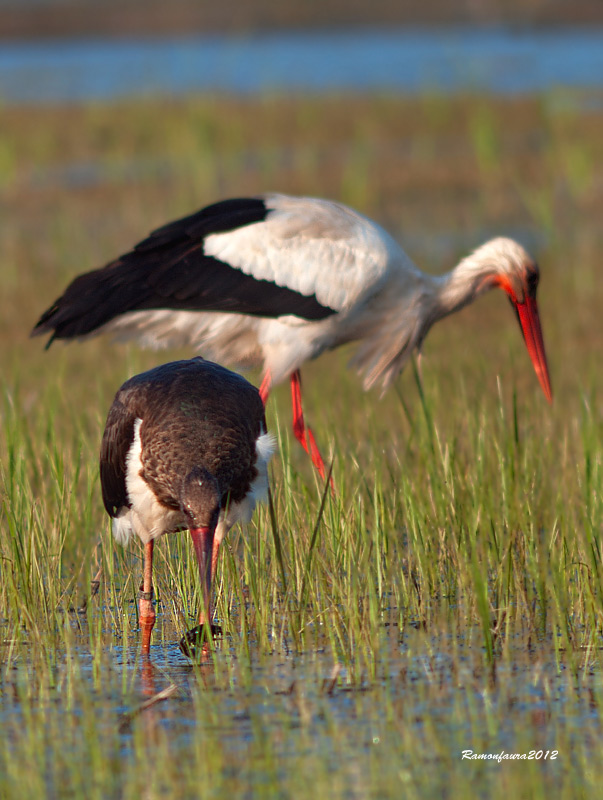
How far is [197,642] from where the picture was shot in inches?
148

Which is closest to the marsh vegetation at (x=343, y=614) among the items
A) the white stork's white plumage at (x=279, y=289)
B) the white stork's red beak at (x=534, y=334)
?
the white stork's red beak at (x=534, y=334)

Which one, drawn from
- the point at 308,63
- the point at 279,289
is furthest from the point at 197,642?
the point at 308,63

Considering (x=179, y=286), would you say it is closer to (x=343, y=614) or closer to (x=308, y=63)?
(x=343, y=614)

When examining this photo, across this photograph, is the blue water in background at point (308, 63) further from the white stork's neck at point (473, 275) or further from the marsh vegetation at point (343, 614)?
the marsh vegetation at point (343, 614)

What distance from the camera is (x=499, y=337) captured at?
834 centimetres

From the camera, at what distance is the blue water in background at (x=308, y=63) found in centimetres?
2045

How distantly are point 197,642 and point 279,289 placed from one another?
2.32m

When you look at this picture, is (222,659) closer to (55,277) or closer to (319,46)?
(55,277)

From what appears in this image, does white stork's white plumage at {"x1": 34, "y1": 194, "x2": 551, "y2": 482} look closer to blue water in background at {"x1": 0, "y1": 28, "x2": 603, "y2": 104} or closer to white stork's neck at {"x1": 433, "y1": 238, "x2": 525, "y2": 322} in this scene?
white stork's neck at {"x1": 433, "y1": 238, "x2": 525, "y2": 322}

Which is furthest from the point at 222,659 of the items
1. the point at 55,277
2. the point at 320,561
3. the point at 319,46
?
the point at 319,46

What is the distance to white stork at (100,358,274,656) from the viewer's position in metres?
3.76

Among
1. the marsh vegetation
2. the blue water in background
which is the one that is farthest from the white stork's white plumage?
the blue water in background

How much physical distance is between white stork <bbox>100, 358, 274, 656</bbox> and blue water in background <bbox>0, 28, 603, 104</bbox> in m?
11.4

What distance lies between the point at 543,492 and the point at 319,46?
28130 mm
